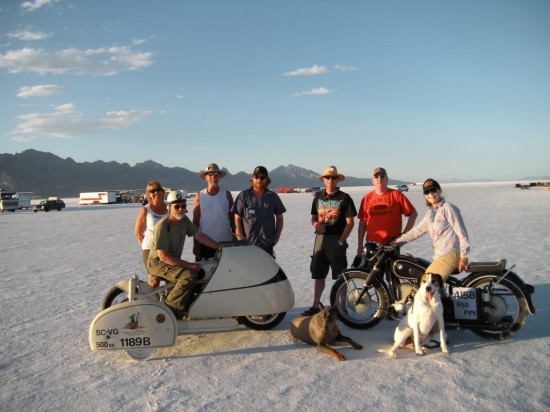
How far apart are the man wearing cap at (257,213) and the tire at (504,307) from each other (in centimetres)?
255

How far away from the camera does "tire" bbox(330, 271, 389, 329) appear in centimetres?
539

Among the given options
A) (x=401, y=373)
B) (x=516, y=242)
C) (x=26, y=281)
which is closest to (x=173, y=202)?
(x=401, y=373)

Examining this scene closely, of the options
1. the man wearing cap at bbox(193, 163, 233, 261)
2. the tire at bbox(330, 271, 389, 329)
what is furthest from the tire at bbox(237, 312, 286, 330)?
the man wearing cap at bbox(193, 163, 233, 261)

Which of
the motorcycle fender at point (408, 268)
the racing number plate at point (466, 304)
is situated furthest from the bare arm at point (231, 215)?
the racing number plate at point (466, 304)

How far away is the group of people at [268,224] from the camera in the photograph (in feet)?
15.9

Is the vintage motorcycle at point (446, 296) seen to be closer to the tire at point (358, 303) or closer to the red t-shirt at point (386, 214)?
the tire at point (358, 303)

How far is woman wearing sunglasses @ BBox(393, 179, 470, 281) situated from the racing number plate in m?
0.24

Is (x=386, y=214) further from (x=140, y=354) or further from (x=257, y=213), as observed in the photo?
(x=140, y=354)

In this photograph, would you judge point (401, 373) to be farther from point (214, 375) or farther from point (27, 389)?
point (27, 389)

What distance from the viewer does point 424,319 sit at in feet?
14.6

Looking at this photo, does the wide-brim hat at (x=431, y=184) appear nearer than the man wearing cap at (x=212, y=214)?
Yes

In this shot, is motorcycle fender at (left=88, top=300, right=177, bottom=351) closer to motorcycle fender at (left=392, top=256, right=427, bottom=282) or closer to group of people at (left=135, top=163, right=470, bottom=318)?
group of people at (left=135, top=163, right=470, bottom=318)

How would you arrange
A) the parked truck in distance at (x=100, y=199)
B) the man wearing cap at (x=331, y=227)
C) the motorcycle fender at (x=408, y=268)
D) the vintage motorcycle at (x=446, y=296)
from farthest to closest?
the parked truck in distance at (x=100, y=199) < the man wearing cap at (x=331, y=227) < the motorcycle fender at (x=408, y=268) < the vintage motorcycle at (x=446, y=296)

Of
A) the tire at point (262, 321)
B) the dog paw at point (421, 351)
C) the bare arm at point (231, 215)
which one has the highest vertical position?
the bare arm at point (231, 215)
